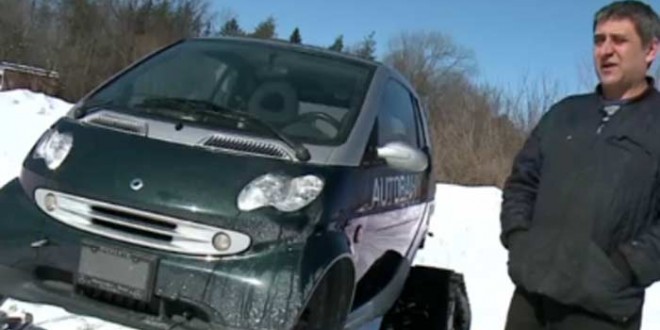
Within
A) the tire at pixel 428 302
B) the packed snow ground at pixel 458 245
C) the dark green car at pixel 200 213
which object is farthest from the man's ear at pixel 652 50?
the packed snow ground at pixel 458 245

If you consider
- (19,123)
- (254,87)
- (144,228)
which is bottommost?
(19,123)

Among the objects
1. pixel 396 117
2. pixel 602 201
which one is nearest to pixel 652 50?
pixel 602 201

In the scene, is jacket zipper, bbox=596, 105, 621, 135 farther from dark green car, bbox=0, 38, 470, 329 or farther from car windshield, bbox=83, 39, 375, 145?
car windshield, bbox=83, 39, 375, 145

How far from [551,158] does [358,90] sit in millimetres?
1489

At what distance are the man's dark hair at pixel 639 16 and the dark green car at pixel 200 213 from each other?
1.25 m

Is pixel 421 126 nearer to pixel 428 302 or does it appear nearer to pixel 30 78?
pixel 428 302

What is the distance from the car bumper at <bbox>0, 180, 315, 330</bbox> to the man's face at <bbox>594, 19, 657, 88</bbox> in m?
1.29

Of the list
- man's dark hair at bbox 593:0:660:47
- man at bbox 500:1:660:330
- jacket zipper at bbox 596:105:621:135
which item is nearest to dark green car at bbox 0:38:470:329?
man at bbox 500:1:660:330

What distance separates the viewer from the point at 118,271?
2.89 m

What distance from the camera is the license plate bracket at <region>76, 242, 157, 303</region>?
2871mm

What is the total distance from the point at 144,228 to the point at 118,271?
0.66 feet

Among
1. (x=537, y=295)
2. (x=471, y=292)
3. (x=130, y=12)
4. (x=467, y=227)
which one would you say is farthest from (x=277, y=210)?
(x=130, y=12)

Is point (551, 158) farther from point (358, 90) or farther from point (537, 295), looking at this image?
point (358, 90)

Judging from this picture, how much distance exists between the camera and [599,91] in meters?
2.80
